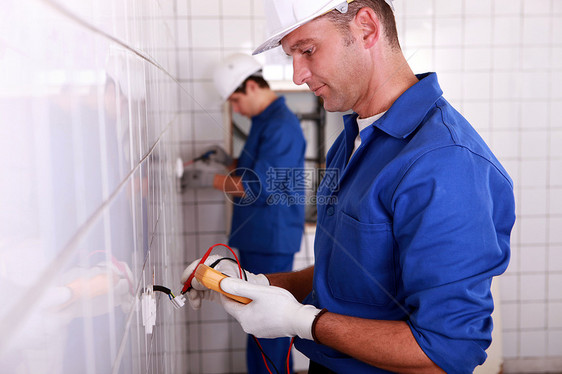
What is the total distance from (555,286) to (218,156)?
1.66m

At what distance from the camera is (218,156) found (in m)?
2.16

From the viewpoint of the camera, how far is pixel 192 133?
225 cm

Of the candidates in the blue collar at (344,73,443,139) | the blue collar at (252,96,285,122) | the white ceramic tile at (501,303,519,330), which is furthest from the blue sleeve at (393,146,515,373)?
the white ceramic tile at (501,303,519,330)

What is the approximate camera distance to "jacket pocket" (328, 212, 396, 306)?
81 centimetres

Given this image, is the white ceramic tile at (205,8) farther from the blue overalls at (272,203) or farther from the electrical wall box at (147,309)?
the electrical wall box at (147,309)

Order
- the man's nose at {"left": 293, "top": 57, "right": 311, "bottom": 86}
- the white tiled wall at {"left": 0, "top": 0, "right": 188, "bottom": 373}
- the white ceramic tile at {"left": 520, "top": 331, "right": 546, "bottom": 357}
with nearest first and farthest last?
1. the white tiled wall at {"left": 0, "top": 0, "right": 188, "bottom": 373}
2. the man's nose at {"left": 293, "top": 57, "right": 311, "bottom": 86}
3. the white ceramic tile at {"left": 520, "top": 331, "right": 546, "bottom": 357}

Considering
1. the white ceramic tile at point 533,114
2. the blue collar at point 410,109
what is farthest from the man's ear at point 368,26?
the white ceramic tile at point 533,114

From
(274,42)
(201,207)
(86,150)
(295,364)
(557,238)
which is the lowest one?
(295,364)

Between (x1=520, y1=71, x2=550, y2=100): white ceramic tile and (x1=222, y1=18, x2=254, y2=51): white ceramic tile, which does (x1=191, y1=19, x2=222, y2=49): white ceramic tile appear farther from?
(x1=520, y1=71, x2=550, y2=100): white ceramic tile

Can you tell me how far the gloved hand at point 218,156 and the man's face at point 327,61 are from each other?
1.23 m

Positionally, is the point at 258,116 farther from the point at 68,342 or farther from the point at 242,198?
the point at 68,342

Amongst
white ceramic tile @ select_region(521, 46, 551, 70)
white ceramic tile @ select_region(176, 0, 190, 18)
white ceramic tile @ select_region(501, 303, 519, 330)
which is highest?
white ceramic tile @ select_region(176, 0, 190, 18)

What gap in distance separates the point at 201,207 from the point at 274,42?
54.7 inches

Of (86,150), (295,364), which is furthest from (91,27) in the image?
(295,364)
